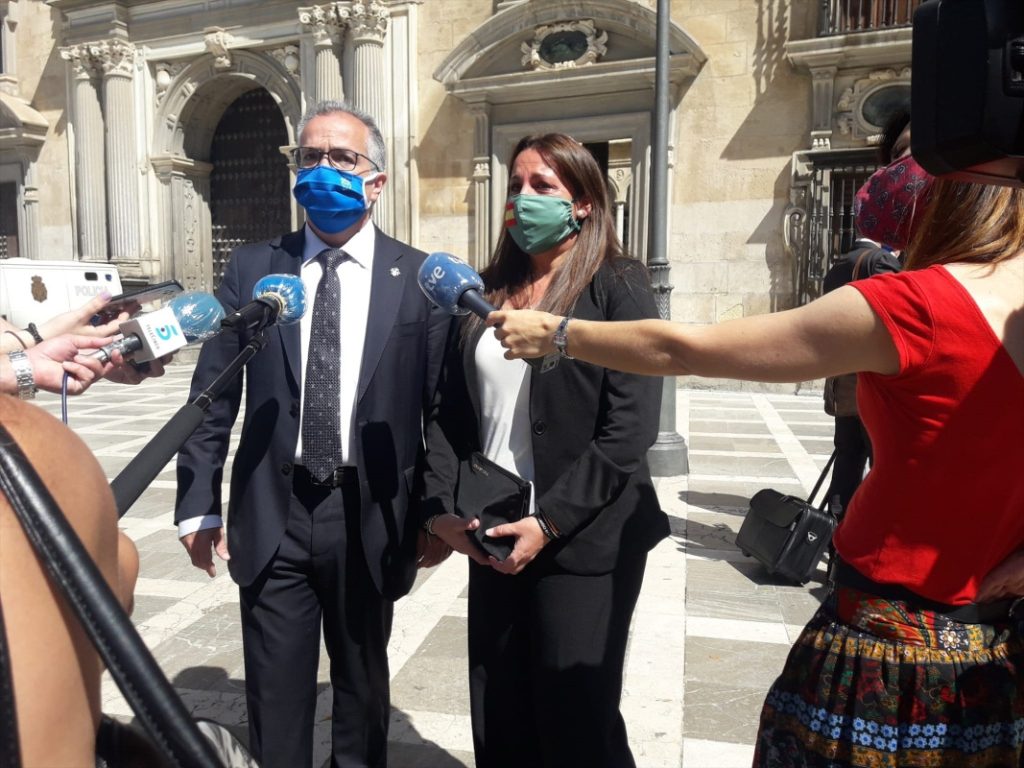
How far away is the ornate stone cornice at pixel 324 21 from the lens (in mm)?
13867

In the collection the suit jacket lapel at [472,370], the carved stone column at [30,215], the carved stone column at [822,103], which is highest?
the carved stone column at [822,103]

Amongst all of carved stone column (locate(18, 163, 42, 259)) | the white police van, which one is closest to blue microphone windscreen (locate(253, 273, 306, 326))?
the white police van

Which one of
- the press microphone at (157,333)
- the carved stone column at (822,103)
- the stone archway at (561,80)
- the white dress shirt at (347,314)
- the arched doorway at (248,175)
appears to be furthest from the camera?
the arched doorway at (248,175)

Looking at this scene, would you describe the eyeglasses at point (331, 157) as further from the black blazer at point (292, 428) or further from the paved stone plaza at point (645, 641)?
the paved stone plaza at point (645, 641)

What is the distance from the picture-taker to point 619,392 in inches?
81.2

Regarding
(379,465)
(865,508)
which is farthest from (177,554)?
(865,508)

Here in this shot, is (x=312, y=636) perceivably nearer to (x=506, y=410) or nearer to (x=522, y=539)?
(x=522, y=539)

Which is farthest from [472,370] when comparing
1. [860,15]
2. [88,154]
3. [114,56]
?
[88,154]

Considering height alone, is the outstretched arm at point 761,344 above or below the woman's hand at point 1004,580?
above

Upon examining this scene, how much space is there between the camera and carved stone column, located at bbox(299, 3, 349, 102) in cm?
1398

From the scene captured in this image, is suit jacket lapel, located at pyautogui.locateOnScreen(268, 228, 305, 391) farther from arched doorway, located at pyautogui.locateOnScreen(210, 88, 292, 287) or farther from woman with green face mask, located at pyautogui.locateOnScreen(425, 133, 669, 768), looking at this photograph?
arched doorway, located at pyautogui.locateOnScreen(210, 88, 292, 287)

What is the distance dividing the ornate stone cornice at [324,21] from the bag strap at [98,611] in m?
14.6

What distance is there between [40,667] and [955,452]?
135 centimetres

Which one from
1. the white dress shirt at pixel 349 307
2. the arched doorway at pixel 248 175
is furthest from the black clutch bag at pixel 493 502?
the arched doorway at pixel 248 175
